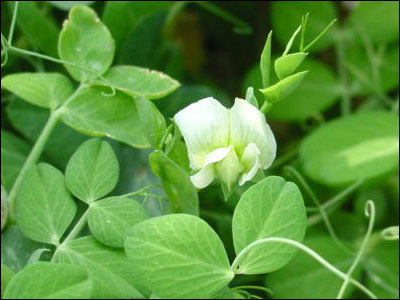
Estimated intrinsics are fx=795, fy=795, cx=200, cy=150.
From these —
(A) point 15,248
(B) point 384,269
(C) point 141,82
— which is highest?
(C) point 141,82

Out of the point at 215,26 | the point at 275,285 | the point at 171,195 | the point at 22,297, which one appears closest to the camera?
the point at 22,297

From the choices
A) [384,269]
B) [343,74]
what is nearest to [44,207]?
[384,269]

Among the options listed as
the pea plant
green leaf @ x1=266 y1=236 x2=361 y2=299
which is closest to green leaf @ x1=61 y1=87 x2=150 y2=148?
the pea plant

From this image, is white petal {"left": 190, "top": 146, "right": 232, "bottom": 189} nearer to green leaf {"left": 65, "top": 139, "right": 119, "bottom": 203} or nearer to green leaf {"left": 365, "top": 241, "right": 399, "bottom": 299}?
green leaf {"left": 65, "top": 139, "right": 119, "bottom": 203}

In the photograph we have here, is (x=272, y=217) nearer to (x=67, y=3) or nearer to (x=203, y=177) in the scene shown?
(x=203, y=177)

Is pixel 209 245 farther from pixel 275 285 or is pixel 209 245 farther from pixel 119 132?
pixel 275 285

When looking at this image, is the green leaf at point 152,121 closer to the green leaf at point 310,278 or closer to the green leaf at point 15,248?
the green leaf at point 15,248

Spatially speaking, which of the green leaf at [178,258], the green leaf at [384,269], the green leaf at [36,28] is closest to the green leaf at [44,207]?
the green leaf at [178,258]

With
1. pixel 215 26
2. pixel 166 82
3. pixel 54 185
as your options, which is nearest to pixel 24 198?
pixel 54 185
